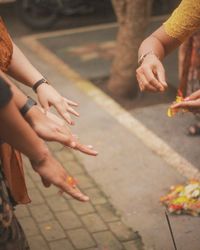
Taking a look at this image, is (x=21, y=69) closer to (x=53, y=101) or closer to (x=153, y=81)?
(x=53, y=101)

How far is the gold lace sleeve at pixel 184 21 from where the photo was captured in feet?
10.3

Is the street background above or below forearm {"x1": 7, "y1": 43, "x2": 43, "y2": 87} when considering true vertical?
below

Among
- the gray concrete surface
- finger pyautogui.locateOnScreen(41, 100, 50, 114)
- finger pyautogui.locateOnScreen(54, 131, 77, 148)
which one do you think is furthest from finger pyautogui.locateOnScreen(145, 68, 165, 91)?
the gray concrete surface

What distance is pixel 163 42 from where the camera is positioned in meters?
3.38

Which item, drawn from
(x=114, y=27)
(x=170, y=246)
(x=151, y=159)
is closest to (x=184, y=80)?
(x=151, y=159)

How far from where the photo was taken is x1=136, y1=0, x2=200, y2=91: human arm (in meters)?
3.14

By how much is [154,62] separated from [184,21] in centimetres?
30

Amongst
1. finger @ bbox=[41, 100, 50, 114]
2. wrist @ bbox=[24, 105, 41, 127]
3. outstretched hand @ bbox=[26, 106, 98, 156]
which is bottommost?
finger @ bbox=[41, 100, 50, 114]

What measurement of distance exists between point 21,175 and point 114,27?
317 inches

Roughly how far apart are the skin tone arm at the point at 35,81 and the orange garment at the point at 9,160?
19cm

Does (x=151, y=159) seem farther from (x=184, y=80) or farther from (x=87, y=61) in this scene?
(x=87, y=61)

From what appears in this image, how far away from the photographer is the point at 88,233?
14.1ft

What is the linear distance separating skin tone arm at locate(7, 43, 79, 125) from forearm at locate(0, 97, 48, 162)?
623mm

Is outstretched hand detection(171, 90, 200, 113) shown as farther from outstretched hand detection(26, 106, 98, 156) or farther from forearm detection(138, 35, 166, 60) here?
outstretched hand detection(26, 106, 98, 156)
